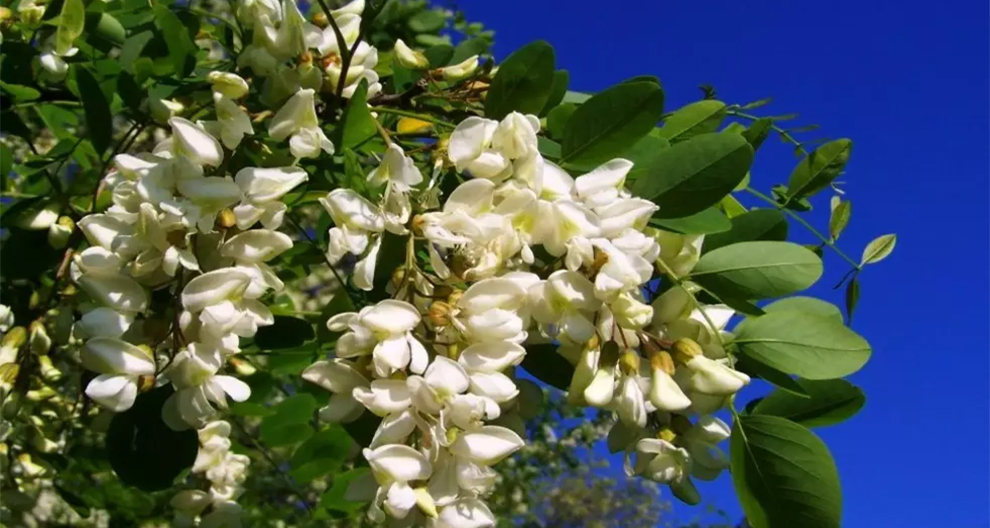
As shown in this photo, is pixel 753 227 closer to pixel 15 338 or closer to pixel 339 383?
pixel 339 383

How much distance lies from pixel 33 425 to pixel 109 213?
32.8 inches

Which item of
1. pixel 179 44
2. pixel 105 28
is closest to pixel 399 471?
pixel 179 44

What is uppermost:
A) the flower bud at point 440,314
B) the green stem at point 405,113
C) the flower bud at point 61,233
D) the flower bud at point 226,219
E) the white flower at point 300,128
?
the green stem at point 405,113

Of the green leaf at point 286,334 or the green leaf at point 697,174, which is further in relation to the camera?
the green leaf at point 286,334

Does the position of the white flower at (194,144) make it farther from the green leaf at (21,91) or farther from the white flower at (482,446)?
the green leaf at (21,91)

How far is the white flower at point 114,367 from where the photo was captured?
651 mm

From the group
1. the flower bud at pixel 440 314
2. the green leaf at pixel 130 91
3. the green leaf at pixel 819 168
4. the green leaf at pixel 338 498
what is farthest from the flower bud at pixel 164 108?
the green leaf at pixel 819 168

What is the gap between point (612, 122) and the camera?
71 cm

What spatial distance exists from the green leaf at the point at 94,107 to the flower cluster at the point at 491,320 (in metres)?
0.29

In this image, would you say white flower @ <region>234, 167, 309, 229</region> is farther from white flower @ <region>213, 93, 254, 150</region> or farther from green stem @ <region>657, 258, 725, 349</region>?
green stem @ <region>657, 258, 725, 349</region>

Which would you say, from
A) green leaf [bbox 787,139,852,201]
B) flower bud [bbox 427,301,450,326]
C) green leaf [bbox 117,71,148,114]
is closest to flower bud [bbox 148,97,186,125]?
green leaf [bbox 117,71,148,114]

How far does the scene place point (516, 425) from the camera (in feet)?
2.32

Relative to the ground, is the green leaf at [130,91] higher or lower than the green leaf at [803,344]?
lower

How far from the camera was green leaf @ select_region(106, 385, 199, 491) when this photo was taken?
0.73 meters
